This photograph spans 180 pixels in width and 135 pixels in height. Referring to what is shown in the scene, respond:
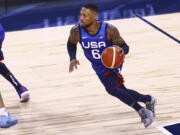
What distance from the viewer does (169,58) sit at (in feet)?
24.2

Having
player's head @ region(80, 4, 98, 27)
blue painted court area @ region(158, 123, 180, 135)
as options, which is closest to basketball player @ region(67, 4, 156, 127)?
player's head @ region(80, 4, 98, 27)

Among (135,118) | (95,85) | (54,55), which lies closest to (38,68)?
(54,55)

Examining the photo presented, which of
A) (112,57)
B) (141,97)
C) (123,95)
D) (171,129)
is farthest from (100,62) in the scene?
(171,129)

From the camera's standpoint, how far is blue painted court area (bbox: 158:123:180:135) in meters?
4.95

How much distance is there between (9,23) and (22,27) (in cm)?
41

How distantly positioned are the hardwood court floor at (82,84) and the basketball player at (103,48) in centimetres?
29

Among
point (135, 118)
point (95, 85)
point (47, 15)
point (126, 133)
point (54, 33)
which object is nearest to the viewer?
point (126, 133)

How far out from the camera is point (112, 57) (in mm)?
4781

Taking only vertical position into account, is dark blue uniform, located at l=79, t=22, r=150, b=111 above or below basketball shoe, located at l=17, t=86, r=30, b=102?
above

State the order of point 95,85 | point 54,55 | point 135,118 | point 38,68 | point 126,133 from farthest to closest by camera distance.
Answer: point 54,55 → point 38,68 → point 95,85 → point 135,118 → point 126,133

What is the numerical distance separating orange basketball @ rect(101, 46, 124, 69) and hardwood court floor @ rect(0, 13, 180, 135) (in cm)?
69

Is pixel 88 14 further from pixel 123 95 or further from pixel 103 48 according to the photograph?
pixel 123 95

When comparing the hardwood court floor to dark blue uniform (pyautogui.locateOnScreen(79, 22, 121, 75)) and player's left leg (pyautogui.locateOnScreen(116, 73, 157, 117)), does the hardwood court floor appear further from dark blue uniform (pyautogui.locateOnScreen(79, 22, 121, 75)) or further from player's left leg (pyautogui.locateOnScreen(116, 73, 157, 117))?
dark blue uniform (pyautogui.locateOnScreen(79, 22, 121, 75))

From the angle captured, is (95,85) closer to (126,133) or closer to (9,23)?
(126,133)
